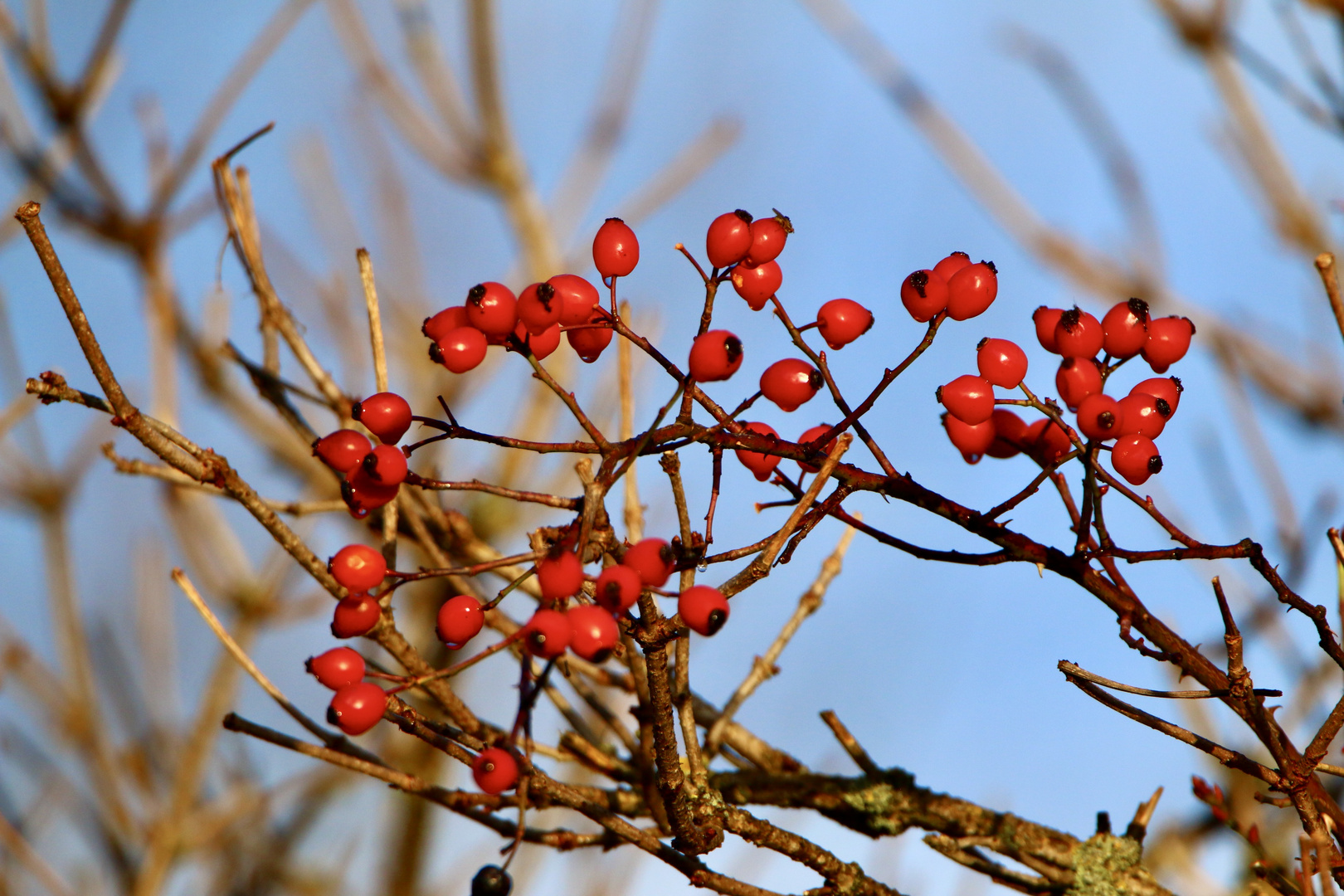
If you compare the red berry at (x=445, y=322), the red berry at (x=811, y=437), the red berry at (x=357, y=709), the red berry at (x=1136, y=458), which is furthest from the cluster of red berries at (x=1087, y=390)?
the red berry at (x=357, y=709)

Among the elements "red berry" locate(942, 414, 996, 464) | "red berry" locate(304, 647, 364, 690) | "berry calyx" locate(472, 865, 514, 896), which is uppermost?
"red berry" locate(942, 414, 996, 464)

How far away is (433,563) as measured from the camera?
4.14 ft

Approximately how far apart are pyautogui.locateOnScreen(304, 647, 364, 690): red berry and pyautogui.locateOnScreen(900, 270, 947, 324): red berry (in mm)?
594

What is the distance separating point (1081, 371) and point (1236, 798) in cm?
172

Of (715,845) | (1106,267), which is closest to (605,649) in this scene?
(715,845)

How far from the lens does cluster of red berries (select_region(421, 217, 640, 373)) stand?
873 millimetres

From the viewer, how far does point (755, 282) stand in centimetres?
94

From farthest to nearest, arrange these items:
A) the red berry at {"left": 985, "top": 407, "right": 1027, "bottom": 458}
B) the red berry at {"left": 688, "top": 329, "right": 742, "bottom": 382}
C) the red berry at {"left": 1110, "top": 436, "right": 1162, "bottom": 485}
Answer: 1. the red berry at {"left": 985, "top": 407, "right": 1027, "bottom": 458}
2. the red berry at {"left": 1110, "top": 436, "right": 1162, "bottom": 485}
3. the red berry at {"left": 688, "top": 329, "right": 742, "bottom": 382}

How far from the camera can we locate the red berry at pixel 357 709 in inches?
32.8

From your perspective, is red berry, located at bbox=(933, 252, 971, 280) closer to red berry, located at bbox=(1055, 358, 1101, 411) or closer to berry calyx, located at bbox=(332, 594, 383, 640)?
red berry, located at bbox=(1055, 358, 1101, 411)

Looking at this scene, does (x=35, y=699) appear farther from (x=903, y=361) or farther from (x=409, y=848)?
(x=903, y=361)

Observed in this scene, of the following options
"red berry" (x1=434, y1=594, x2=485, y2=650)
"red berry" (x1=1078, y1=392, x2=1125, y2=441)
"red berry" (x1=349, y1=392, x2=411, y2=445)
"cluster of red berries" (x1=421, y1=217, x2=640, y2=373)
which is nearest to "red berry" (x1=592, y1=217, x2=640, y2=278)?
"cluster of red berries" (x1=421, y1=217, x2=640, y2=373)

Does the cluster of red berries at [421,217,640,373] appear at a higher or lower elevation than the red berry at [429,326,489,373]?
higher

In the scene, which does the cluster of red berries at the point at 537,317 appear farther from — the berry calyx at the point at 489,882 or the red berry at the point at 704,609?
the berry calyx at the point at 489,882
